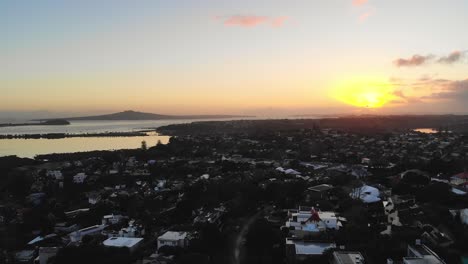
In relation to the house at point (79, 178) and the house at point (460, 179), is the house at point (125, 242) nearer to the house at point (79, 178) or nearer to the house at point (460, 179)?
the house at point (79, 178)

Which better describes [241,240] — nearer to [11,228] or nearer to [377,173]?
[11,228]

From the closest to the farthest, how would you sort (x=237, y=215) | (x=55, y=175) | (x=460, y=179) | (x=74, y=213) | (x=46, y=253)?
(x=46, y=253), (x=237, y=215), (x=74, y=213), (x=460, y=179), (x=55, y=175)

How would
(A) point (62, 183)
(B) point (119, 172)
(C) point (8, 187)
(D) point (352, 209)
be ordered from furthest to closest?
(B) point (119, 172), (A) point (62, 183), (C) point (8, 187), (D) point (352, 209)

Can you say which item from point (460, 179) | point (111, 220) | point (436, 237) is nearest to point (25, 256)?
point (111, 220)

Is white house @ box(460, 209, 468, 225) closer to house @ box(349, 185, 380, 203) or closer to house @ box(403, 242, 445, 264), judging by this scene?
house @ box(349, 185, 380, 203)

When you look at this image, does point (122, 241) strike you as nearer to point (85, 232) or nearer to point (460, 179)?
point (85, 232)

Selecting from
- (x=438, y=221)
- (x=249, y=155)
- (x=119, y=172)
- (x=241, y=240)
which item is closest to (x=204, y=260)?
(x=241, y=240)

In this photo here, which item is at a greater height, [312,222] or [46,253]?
[312,222]
